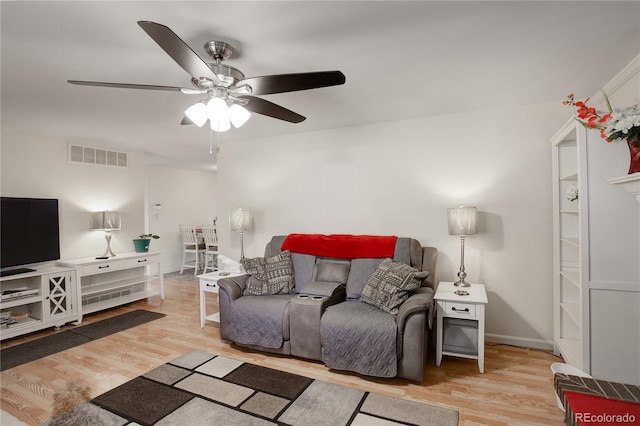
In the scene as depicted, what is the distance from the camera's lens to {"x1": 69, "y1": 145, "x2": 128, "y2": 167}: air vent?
443 centimetres

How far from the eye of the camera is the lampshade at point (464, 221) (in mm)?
3143

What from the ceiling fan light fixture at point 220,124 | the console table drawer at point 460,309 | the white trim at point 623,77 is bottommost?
the console table drawer at point 460,309

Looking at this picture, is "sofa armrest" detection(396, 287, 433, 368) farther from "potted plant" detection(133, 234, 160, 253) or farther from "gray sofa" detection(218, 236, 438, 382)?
"potted plant" detection(133, 234, 160, 253)

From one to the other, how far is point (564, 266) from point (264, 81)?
9.84 feet

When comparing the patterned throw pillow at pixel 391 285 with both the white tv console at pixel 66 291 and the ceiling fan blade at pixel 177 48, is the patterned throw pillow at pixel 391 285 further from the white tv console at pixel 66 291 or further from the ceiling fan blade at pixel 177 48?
the white tv console at pixel 66 291

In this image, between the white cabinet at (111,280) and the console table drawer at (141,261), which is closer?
the white cabinet at (111,280)

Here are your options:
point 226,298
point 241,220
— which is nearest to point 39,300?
point 226,298

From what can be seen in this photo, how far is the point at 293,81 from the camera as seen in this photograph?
1829 millimetres

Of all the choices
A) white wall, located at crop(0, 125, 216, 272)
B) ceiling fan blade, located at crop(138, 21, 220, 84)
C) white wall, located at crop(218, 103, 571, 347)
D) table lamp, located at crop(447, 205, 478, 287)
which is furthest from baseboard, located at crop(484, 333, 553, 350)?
white wall, located at crop(0, 125, 216, 272)

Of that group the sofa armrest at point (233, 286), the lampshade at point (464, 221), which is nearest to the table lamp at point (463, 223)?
the lampshade at point (464, 221)

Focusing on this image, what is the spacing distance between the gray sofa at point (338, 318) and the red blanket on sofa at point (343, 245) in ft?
0.17

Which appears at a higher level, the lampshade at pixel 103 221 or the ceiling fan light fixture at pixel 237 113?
the ceiling fan light fixture at pixel 237 113

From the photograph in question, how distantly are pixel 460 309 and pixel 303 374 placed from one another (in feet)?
4.63

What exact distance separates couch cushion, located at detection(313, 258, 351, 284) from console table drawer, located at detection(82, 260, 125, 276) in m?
2.79
